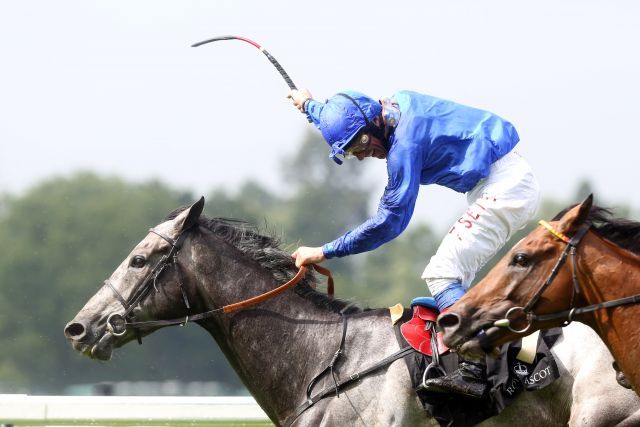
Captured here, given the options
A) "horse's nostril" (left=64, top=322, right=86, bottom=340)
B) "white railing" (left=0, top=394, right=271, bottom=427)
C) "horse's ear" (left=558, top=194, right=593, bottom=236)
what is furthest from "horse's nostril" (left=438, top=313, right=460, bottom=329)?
"white railing" (left=0, top=394, right=271, bottom=427)

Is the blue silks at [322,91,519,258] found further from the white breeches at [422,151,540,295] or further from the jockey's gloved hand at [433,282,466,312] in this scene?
the jockey's gloved hand at [433,282,466,312]

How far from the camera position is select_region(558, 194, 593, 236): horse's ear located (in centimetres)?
560

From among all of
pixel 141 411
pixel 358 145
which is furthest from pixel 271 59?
pixel 141 411

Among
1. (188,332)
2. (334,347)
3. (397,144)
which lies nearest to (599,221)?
(397,144)

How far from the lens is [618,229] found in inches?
225

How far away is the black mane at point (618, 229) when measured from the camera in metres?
5.69

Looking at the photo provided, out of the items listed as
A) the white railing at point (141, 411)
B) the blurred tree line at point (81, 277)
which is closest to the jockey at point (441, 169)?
the white railing at point (141, 411)

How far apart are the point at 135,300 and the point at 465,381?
6.83ft

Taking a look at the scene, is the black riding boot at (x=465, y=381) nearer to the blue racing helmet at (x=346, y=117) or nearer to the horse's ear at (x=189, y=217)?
the blue racing helmet at (x=346, y=117)

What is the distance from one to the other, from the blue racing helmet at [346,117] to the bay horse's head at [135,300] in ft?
3.38

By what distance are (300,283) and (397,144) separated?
3.80ft

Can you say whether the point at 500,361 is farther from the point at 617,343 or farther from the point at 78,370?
the point at 78,370

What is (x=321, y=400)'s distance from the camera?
680 centimetres

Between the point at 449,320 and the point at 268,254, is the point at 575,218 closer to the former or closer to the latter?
the point at 449,320
